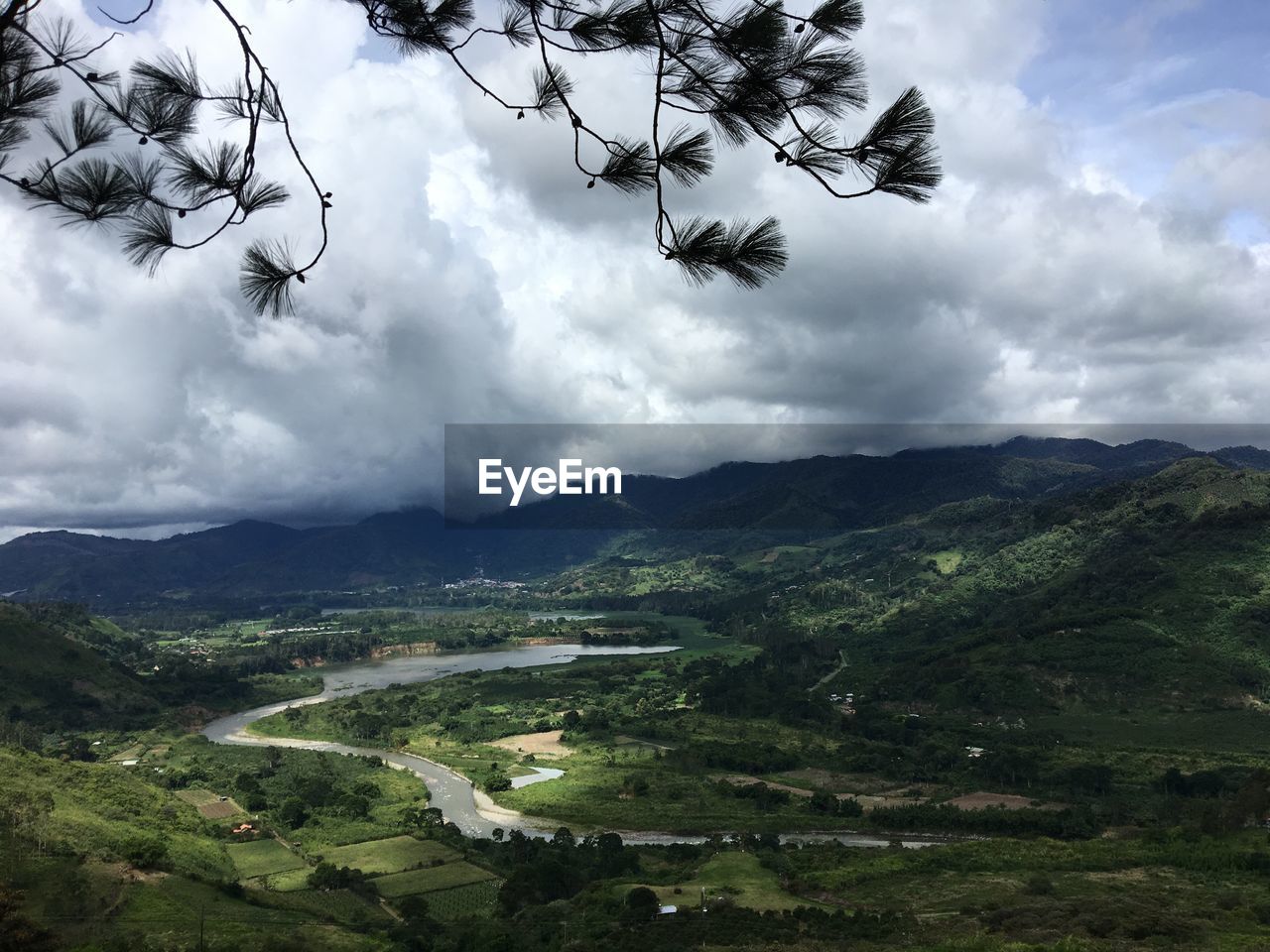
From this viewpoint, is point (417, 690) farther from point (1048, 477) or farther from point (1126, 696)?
point (1048, 477)

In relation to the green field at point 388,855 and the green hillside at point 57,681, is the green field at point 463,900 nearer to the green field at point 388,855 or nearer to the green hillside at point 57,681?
the green field at point 388,855

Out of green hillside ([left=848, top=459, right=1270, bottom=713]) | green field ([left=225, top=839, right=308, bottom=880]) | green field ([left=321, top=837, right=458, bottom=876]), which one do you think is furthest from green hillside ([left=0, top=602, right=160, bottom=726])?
green hillside ([left=848, top=459, right=1270, bottom=713])

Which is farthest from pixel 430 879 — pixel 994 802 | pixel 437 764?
pixel 994 802

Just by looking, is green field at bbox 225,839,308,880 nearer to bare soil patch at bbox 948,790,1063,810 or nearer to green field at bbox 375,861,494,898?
green field at bbox 375,861,494,898

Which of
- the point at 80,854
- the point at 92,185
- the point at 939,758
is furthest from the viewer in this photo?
the point at 939,758

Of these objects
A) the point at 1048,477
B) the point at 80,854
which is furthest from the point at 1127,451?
the point at 80,854

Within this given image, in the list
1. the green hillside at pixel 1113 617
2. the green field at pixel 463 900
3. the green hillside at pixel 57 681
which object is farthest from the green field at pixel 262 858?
the green hillside at pixel 1113 617

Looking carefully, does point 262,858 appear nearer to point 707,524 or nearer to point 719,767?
point 719,767
